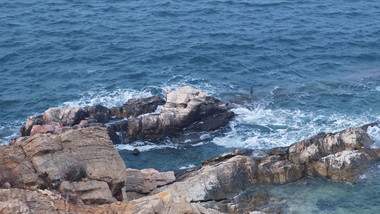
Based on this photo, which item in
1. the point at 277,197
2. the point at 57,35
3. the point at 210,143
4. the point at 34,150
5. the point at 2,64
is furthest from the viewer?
the point at 57,35

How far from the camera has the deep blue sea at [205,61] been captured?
214 ft

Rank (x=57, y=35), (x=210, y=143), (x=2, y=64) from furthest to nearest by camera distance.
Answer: (x=57, y=35), (x=2, y=64), (x=210, y=143)

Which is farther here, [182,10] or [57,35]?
[182,10]

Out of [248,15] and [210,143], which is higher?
[248,15]

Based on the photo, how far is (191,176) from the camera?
5147 centimetres

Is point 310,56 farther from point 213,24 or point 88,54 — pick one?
point 88,54

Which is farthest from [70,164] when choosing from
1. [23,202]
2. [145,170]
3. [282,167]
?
[282,167]

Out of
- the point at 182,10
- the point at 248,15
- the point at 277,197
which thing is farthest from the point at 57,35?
the point at 277,197

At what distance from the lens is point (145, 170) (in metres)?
53.4

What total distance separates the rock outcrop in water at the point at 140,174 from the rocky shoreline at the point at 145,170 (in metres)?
0.07

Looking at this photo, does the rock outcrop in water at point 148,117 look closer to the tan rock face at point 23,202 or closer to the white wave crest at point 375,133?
the white wave crest at point 375,133

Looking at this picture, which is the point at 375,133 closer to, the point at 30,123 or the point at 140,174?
the point at 140,174

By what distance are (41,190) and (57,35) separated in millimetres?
54689

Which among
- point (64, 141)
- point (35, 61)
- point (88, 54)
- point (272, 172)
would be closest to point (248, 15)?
point (88, 54)
